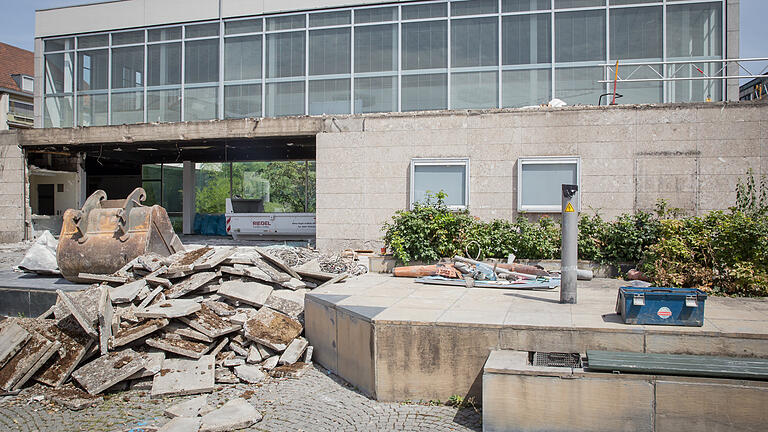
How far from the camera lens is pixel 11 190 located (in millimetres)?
18422

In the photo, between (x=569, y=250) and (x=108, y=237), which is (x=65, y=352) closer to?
(x=108, y=237)

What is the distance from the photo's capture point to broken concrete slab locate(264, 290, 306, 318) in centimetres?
852

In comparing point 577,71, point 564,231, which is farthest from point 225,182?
point 564,231

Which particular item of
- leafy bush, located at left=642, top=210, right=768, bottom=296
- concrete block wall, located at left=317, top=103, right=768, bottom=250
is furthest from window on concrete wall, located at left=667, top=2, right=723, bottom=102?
leafy bush, located at left=642, top=210, right=768, bottom=296

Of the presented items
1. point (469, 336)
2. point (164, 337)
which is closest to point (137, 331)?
point (164, 337)

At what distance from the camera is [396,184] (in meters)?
13.8

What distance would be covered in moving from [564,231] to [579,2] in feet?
32.5

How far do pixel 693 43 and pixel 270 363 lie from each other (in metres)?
13.2

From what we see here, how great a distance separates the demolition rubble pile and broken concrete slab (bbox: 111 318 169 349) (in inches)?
0.6

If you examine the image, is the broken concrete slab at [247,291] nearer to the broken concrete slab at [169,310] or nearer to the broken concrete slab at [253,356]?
the broken concrete slab at [169,310]

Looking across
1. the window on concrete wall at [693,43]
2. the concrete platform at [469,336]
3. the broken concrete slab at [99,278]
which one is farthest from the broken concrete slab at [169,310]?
the window on concrete wall at [693,43]

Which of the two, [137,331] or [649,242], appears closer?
[137,331]

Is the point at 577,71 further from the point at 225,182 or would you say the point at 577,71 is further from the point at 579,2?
the point at 225,182

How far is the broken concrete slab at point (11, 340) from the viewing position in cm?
730
